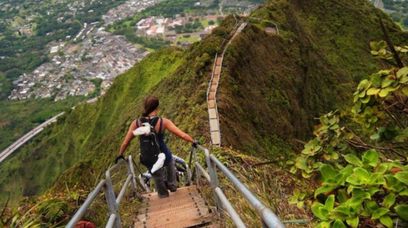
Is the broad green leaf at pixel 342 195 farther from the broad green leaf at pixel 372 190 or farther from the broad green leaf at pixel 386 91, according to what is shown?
the broad green leaf at pixel 386 91

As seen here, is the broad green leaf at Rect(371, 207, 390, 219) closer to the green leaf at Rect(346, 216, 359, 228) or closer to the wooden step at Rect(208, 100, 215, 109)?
the green leaf at Rect(346, 216, 359, 228)

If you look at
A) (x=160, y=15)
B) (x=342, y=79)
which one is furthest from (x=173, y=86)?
(x=160, y=15)

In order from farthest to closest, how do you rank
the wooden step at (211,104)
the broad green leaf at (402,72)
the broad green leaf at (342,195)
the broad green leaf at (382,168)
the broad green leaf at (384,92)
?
the wooden step at (211,104) → the broad green leaf at (384,92) → the broad green leaf at (402,72) → the broad green leaf at (342,195) → the broad green leaf at (382,168)

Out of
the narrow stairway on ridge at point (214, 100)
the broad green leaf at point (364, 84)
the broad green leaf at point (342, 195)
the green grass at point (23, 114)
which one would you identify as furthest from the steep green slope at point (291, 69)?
the green grass at point (23, 114)

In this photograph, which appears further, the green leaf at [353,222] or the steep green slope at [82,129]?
the steep green slope at [82,129]

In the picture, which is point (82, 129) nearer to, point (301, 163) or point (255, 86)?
point (255, 86)

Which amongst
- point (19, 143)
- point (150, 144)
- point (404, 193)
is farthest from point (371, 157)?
point (19, 143)

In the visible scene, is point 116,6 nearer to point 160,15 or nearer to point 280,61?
point 160,15
